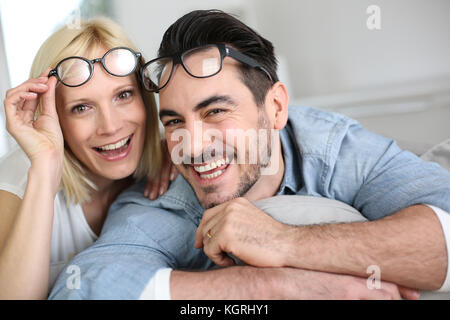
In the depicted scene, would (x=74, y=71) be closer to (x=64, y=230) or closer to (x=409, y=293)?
(x=64, y=230)

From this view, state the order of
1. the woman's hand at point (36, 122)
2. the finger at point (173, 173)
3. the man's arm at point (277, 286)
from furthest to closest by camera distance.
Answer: the finger at point (173, 173) < the woman's hand at point (36, 122) < the man's arm at point (277, 286)

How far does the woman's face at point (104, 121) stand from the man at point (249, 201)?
10 centimetres

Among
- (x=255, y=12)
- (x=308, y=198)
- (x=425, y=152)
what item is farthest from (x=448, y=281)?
(x=255, y=12)

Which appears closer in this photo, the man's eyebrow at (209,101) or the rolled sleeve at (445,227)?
the rolled sleeve at (445,227)

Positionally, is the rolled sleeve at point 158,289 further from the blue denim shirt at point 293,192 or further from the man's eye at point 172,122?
the man's eye at point 172,122

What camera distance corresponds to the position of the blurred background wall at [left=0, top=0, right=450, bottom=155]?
3232 mm

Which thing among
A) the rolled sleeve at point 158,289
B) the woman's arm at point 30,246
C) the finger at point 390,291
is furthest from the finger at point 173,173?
the finger at point 390,291

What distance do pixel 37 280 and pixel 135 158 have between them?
53 cm

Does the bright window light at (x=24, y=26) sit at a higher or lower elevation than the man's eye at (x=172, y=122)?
higher

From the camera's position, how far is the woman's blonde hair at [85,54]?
135cm

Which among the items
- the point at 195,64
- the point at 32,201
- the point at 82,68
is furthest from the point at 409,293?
the point at 82,68

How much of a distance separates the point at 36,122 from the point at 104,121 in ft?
0.64

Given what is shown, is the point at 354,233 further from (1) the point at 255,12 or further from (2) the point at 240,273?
(1) the point at 255,12

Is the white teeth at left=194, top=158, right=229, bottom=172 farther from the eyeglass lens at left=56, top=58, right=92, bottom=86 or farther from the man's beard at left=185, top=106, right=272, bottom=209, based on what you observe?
the eyeglass lens at left=56, top=58, right=92, bottom=86
